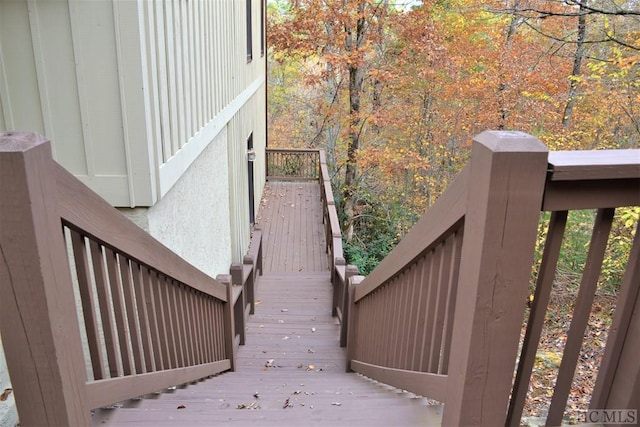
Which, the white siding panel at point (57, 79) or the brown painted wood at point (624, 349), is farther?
the white siding panel at point (57, 79)

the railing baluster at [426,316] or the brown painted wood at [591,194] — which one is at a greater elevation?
the brown painted wood at [591,194]

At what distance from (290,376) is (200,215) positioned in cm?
183

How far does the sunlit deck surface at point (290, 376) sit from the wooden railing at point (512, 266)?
1.70ft

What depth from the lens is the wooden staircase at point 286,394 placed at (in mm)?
2135

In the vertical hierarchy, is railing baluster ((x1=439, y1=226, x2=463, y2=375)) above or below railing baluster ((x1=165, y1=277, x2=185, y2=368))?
above

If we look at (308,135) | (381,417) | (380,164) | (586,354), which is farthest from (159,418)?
(308,135)

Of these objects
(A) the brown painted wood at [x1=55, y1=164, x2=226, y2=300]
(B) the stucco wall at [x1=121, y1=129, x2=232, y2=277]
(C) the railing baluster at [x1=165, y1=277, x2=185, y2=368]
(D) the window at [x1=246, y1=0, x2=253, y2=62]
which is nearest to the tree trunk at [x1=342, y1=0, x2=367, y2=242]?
(D) the window at [x1=246, y1=0, x2=253, y2=62]

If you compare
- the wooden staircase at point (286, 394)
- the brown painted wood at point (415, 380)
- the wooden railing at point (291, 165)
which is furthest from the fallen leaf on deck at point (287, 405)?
the wooden railing at point (291, 165)

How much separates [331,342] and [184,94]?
11.5 feet

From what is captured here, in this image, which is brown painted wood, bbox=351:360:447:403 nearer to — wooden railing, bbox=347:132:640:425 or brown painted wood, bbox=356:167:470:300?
wooden railing, bbox=347:132:640:425

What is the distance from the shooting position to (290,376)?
4.31 m

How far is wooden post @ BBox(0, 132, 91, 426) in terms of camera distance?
120cm

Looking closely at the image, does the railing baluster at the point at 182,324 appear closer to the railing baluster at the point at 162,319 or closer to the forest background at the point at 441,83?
the railing baluster at the point at 162,319

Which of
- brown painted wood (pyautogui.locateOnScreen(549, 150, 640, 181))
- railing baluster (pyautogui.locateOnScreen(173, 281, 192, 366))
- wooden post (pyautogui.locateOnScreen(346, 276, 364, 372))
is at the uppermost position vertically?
brown painted wood (pyautogui.locateOnScreen(549, 150, 640, 181))
